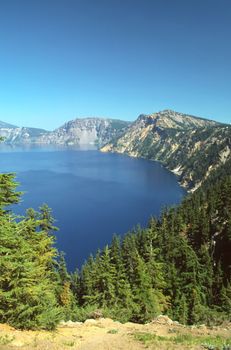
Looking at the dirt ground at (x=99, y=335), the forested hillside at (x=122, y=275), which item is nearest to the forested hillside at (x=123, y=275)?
the forested hillside at (x=122, y=275)

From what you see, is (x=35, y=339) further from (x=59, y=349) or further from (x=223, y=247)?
(x=223, y=247)

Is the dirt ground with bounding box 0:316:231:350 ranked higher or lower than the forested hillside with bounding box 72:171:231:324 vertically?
higher

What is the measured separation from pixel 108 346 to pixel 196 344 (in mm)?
5499

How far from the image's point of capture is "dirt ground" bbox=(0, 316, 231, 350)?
2086 cm

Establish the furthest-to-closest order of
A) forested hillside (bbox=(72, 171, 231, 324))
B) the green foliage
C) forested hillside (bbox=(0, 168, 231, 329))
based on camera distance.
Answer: forested hillside (bbox=(72, 171, 231, 324)) → forested hillside (bbox=(0, 168, 231, 329)) → the green foliage

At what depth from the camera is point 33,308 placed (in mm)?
22453

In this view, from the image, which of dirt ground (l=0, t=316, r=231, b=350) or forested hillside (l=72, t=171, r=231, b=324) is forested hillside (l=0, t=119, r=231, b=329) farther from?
dirt ground (l=0, t=316, r=231, b=350)

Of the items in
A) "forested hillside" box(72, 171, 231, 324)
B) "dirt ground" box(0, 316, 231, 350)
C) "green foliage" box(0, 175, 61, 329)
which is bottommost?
"forested hillside" box(72, 171, 231, 324)

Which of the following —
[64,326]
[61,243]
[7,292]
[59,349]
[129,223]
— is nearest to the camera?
[59,349]

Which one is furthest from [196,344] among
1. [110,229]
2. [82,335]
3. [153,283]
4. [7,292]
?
[110,229]

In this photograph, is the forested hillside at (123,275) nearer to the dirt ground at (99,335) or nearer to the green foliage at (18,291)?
the green foliage at (18,291)

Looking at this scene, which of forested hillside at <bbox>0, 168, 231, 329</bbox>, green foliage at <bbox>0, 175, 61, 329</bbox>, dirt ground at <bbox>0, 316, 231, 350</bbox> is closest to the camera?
dirt ground at <bbox>0, 316, 231, 350</bbox>

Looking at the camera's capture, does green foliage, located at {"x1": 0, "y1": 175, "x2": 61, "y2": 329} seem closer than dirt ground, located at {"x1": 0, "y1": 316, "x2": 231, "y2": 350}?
No

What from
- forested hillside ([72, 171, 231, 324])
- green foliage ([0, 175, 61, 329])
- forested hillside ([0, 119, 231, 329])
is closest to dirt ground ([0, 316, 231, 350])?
green foliage ([0, 175, 61, 329])
